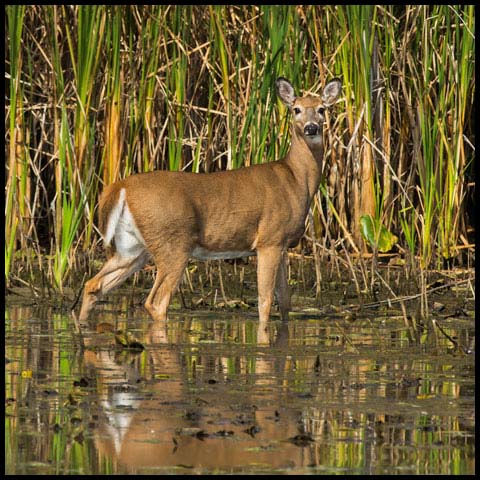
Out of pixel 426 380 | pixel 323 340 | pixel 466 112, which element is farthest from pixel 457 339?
pixel 466 112

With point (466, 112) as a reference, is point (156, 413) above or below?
below

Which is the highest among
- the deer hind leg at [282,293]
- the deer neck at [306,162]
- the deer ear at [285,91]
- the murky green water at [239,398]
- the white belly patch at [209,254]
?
the deer ear at [285,91]

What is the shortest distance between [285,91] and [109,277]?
1.97m

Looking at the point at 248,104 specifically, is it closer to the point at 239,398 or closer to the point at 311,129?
the point at 311,129

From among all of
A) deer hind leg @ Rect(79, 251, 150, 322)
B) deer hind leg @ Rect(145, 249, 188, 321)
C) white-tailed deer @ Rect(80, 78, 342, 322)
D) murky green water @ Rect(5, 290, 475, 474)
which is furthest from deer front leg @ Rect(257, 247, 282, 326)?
deer hind leg @ Rect(79, 251, 150, 322)

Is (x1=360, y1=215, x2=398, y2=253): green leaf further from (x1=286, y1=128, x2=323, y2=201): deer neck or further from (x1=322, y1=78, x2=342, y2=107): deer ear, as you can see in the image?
(x1=322, y1=78, x2=342, y2=107): deer ear

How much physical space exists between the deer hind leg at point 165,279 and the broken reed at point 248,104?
42.7 inches

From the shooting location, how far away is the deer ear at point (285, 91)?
36.0ft

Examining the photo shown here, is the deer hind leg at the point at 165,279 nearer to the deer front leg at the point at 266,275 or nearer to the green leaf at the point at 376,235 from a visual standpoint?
the deer front leg at the point at 266,275

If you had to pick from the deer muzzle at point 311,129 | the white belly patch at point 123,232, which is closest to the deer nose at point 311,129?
the deer muzzle at point 311,129

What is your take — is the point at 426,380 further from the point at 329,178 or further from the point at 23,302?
the point at 329,178

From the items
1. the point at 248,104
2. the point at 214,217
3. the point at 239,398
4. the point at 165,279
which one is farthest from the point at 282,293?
the point at 239,398

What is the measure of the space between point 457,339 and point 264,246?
6.13 ft

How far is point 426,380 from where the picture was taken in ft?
24.9
